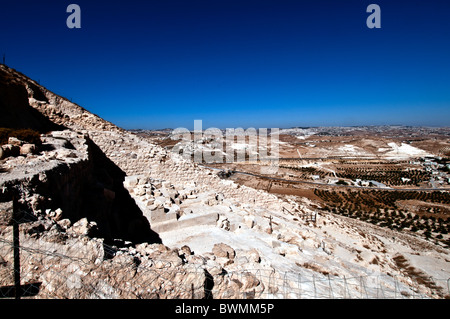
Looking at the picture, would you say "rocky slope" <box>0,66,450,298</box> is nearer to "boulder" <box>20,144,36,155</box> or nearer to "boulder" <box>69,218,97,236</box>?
"boulder" <box>69,218,97,236</box>

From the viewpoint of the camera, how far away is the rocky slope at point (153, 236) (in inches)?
127

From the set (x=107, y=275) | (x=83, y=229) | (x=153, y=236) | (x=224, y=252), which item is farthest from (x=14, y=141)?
(x=224, y=252)

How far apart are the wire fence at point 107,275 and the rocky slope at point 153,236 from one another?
14 mm

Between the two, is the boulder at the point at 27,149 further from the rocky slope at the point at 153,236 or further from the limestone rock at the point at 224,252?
the limestone rock at the point at 224,252

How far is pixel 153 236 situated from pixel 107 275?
10.9 ft

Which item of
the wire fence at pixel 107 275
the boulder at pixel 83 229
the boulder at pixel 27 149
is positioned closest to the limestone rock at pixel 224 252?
the wire fence at pixel 107 275

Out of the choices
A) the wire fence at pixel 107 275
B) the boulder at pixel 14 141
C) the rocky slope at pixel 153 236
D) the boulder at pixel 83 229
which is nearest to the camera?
the wire fence at pixel 107 275

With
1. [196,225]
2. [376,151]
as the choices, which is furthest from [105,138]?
[376,151]

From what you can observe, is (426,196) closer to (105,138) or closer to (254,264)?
(254,264)

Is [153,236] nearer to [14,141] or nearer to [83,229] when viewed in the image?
[83,229]

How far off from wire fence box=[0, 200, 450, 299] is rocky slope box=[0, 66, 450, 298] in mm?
14

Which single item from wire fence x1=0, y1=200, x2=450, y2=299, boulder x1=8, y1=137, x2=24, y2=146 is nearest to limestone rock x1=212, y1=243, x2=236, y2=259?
wire fence x1=0, y1=200, x2=450, y2=299

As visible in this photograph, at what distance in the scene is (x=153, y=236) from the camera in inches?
252

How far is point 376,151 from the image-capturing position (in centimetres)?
7012
